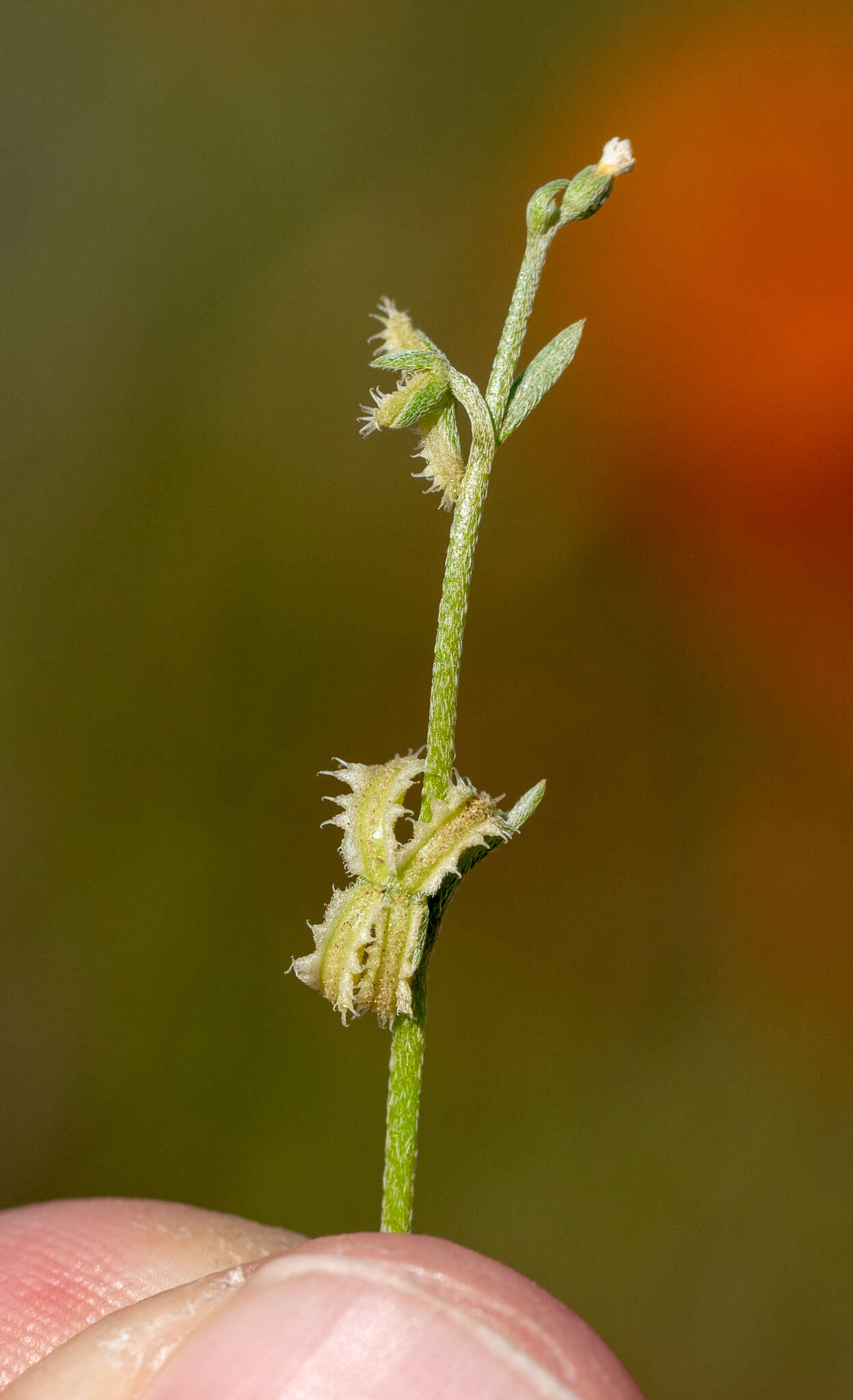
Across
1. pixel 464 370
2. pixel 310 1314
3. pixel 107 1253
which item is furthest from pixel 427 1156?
pixel 310 1314

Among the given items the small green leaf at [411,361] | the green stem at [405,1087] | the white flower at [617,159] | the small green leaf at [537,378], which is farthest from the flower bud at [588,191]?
the green stem at [405,1087]

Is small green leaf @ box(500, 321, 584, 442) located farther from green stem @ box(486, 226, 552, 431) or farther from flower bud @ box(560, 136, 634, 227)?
flower bud @ box(560, 136, 634, 227)

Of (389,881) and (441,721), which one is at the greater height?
(441,721)

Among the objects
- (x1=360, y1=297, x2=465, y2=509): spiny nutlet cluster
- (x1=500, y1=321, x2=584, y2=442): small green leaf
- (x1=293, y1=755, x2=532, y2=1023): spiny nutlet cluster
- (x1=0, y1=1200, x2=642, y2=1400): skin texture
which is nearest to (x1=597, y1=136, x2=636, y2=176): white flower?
(x1=500, y1=321, x2=584, y2=442): small green leaf

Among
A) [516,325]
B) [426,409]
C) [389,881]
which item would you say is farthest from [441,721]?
[516,325]

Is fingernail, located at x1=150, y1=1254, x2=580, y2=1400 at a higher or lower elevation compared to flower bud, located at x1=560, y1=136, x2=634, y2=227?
lower

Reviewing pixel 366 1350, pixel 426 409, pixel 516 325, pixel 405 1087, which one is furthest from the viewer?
pixel 366 1350

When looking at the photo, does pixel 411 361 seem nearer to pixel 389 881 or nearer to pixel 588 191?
pixel 588 191
